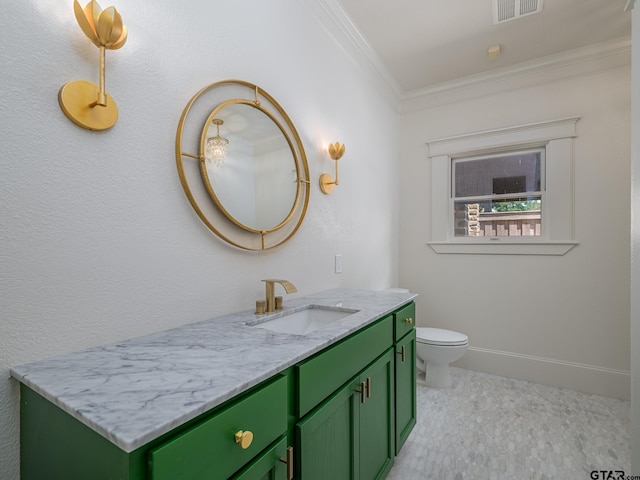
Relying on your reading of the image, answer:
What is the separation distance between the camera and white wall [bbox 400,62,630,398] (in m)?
2.46

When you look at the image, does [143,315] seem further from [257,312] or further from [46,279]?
[257,312]

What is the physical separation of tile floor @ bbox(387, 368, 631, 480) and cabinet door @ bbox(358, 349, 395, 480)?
0.27m

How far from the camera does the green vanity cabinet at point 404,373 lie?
1.62 m

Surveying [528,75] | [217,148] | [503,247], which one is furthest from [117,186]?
[528,75]

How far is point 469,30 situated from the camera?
232cm

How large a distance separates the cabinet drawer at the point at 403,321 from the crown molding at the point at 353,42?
1.81m

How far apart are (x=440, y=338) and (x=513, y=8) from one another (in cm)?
231

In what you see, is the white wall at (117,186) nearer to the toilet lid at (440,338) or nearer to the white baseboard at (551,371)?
the toilet lid at (440,338)

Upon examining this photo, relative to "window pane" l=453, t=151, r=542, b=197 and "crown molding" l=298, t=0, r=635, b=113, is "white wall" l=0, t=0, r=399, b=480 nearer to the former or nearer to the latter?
"crown molding" l=298, t=0, r=635, b=113

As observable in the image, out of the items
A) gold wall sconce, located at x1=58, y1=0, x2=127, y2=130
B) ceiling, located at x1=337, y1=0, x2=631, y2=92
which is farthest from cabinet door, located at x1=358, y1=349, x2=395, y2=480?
ceiling, located at x1=337, y1=0, x2=631, y2=92

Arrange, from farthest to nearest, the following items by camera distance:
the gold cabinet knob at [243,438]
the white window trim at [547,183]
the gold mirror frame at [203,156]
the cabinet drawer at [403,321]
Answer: the white window trim at [547,183], the cabinet drawer at [403,321], the gold mirror frame at [203,156], the gold cabinet knob at [243,438]

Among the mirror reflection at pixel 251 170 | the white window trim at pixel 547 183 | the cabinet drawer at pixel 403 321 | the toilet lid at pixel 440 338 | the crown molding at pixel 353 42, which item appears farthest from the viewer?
the white window trim at pixel 547 183

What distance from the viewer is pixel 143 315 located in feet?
3.53

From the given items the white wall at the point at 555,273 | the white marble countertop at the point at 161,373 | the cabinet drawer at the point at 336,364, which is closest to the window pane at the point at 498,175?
the white wall at the point at 555,273
